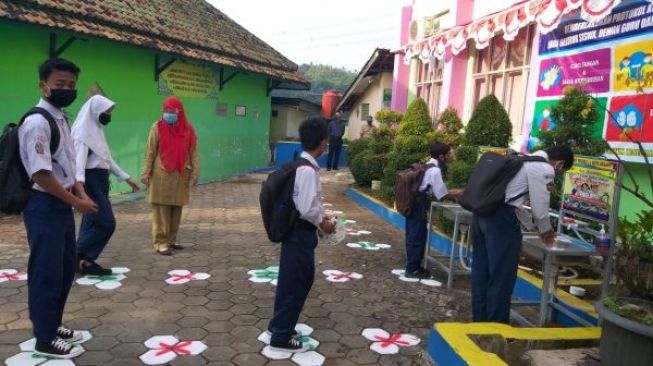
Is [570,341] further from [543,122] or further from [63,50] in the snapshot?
[63,50]

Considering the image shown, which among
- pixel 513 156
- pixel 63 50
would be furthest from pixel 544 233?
pixel 63 50

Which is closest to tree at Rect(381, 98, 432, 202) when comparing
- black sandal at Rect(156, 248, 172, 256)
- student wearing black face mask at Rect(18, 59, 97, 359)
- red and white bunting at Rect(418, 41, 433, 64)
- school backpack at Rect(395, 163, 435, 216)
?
red and white bunting at Rect(418, 41, 433, 64)

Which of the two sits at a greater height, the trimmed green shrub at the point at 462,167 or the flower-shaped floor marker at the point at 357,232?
the trimmed green shrub at the point at 462,167

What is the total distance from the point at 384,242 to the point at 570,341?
3699 millimetres

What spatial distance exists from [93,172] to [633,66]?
586cm

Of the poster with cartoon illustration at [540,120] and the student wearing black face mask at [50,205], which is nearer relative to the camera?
the student wearing black face mask at [50,205]

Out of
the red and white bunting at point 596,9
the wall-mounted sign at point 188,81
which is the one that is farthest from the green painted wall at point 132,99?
the red and white bunting at point 596,9

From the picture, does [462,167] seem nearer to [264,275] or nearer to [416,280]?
[416,280]

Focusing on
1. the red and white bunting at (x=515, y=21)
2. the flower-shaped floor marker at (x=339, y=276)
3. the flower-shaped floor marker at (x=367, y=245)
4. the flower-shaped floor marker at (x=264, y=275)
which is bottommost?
the flower-shaped floor marker at (x=264, y=275)

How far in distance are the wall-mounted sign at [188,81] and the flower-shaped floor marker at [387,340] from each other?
26.5 ft

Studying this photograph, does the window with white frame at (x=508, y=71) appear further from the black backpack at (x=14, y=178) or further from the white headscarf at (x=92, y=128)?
the black backpack at (x=14, y=178)

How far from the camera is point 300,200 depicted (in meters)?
3.21

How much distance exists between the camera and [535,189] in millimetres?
3590

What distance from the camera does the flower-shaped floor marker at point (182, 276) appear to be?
15.8 ft
